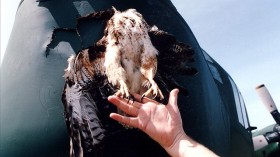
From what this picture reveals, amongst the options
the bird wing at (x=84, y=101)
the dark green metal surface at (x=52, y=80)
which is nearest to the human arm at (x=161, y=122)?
the bird wing at (x=84, y=101)

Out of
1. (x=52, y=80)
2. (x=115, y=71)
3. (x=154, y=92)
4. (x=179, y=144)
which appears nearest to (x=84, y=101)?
(x=115, y=71)

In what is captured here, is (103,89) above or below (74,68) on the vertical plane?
below

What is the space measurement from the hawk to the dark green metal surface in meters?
0.77

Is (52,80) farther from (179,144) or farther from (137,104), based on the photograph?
(179,144)

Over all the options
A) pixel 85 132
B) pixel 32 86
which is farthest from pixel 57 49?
pixel 85 132

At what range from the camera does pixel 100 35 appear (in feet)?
13.4

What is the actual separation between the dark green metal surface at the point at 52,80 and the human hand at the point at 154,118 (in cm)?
138

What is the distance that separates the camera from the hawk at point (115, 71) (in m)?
2.83

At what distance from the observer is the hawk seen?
9.27 ft

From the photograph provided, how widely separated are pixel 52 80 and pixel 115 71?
4.92 feet

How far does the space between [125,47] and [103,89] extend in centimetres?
39

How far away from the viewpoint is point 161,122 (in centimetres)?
264

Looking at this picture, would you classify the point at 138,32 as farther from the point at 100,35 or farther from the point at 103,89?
the point at 100,35

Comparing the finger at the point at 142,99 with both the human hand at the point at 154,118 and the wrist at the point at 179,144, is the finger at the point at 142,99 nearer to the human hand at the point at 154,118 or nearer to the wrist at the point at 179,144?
the human hand at the point at 154,118
